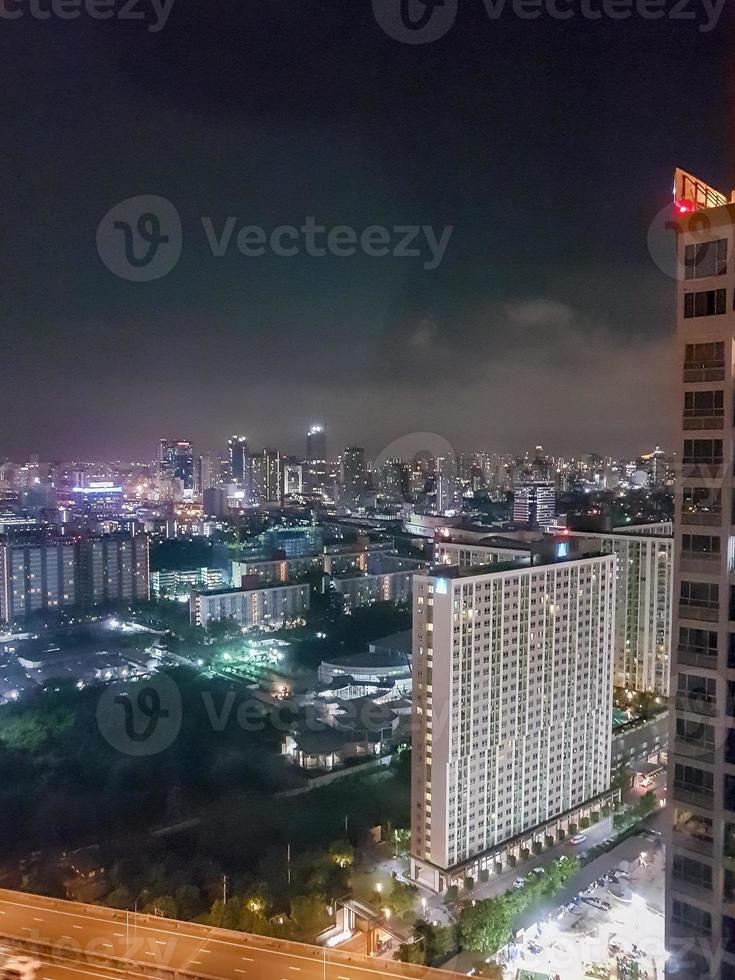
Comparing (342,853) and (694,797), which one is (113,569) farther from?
(694,797)

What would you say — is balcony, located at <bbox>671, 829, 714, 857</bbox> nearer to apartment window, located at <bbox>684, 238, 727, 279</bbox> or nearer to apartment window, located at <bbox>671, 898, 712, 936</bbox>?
apartment window, located at <bbox>671, 898, 712, 936</bbox>

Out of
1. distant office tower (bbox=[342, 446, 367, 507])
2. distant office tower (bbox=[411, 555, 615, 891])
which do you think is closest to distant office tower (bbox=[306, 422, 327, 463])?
distant office tower (bbox=[342, 446, 367, 507])

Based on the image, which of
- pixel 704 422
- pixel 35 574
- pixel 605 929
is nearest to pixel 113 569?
pixel 35 574

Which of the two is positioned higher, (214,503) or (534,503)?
(534,503)

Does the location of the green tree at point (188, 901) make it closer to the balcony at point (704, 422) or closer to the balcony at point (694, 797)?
the balcony at point (694, 797)

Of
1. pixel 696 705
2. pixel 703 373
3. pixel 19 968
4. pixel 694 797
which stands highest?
pixel 703 373

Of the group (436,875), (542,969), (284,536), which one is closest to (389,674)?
(436,875)

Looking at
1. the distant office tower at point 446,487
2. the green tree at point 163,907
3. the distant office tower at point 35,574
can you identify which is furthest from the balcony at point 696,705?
the distant office tower at point 446,487
